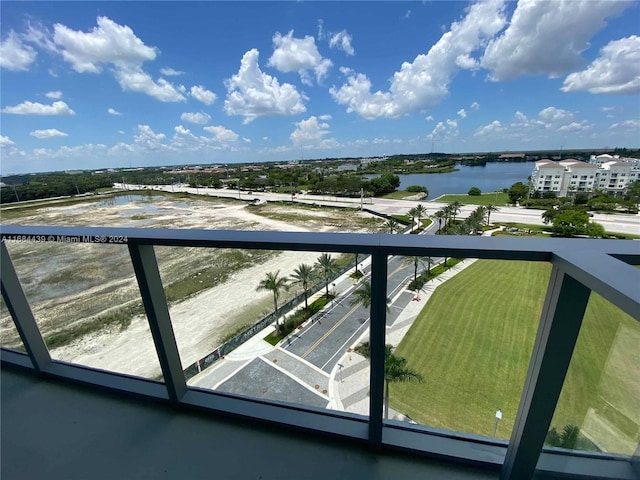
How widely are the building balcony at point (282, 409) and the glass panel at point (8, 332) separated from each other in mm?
30

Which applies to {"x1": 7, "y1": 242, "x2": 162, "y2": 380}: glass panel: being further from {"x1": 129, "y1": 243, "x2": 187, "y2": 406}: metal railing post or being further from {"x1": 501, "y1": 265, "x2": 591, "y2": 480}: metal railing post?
{"x1": 501, "y1": 265, "x2": 591, "y2": 480}: metal railing post

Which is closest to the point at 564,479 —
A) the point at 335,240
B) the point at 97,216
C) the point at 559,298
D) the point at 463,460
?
the point at 463,460

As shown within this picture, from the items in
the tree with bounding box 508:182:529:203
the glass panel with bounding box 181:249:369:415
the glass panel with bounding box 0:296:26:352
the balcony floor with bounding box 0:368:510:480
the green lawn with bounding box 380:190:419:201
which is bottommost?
the green lawn with bounding box 380:190:419:201

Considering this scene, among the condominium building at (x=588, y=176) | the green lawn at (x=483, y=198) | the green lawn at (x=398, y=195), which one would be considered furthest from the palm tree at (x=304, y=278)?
the green lawn at (x=398, y=195)

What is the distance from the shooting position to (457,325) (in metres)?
2.06

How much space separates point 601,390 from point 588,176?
2957 cm

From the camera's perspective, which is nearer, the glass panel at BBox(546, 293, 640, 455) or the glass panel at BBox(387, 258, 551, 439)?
the glass panel at BBox(546, 293, 640, 455)

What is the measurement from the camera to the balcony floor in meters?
0.99

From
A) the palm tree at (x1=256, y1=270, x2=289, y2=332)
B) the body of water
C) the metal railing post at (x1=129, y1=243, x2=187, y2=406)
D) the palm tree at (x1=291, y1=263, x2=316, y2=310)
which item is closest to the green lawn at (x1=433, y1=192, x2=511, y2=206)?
the body of water

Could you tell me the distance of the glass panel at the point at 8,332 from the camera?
1.41 metres

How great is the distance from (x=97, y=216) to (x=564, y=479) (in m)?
28.9

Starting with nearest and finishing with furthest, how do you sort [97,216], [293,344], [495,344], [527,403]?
[527,403] → [495,344] → [293,344] → [97,216]

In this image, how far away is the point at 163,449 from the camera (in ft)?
3.63

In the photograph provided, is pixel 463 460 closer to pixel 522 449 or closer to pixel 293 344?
pixel 522 449
